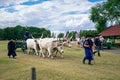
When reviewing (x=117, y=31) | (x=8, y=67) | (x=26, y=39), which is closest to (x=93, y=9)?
(x=117, y=31)

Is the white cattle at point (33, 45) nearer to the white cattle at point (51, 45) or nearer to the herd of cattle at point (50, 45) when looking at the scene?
the herd of cattle at point (50, 45)

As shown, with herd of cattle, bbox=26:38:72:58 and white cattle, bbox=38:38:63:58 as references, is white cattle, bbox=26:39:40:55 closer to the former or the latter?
herd of cattle, bbox=26:38:72:58

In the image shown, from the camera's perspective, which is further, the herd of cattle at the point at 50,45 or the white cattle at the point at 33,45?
the white cattle at the point at 33,45

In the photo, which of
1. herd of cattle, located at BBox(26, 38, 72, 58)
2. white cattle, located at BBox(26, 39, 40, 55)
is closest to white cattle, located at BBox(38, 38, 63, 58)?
herd of cattle, located at BBox(26, 38, 72, 58)

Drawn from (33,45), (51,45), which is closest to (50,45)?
(51,45)

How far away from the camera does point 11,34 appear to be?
112 m

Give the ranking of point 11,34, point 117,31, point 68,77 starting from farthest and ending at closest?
point 11,34 < point 117,31 < point 68,77

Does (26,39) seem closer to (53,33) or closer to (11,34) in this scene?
(53,33)

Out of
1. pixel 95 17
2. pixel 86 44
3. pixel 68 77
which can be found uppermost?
pixel 95 17

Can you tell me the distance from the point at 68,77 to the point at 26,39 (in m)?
14.4

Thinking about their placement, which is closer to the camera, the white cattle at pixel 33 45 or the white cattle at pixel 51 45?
the white cattle at pixel 51 45

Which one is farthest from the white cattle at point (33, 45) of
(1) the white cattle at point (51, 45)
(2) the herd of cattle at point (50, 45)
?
(1) the white cattle at point (51, 45)

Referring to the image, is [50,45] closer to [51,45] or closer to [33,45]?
[51,45]

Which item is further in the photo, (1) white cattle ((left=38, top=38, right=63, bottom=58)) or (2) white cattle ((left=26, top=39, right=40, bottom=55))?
(2) white cattle ((left=26, top=39, right=40, bottom=55))
